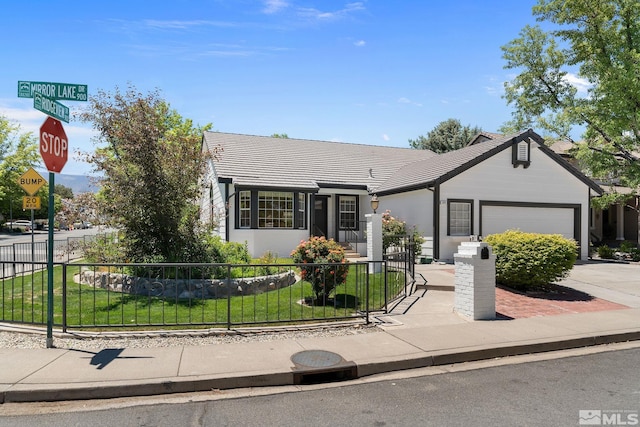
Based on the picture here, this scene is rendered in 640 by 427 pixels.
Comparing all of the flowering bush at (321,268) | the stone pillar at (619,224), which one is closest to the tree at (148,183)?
the flowering bush at (321,268)

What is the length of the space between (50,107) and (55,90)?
33cm

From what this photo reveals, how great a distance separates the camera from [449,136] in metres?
42.2

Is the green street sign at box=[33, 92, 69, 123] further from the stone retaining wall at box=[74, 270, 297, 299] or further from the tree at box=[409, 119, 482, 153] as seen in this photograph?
the tree at box=[409, 119, 482, 153]

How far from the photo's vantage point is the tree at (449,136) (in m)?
41.7

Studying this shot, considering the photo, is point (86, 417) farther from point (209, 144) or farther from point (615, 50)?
point (615, 50)

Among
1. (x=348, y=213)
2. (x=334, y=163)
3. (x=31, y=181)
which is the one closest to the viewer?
(x=31, y=181)

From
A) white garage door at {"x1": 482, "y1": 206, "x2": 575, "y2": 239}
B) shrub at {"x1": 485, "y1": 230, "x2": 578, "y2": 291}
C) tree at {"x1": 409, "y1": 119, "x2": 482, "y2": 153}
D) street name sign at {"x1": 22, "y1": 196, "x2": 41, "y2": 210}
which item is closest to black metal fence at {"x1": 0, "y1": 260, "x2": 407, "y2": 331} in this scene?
shrub at {"x1": 485, "y1": 230, "x2": 578, "y2": 291}

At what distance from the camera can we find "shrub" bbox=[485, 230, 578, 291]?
10656 mm

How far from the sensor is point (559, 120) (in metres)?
21.4

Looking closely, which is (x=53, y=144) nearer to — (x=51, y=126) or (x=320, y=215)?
(x=51, y=126)

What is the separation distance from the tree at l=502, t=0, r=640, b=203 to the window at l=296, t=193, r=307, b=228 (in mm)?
13074

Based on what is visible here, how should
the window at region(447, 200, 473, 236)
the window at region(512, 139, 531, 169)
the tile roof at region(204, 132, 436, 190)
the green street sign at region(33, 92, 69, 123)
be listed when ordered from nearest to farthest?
the green street sign at region(33, 92, 69, 123) → the window at region(447, 200, 473, 236) → the window at region(512, 139, 531, 169) → the tile roof at region(204, 132, 436, 190)

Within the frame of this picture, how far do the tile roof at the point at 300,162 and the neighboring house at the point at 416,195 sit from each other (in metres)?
0.07

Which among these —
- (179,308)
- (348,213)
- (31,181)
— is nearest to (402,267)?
(179,308)
